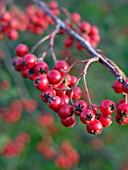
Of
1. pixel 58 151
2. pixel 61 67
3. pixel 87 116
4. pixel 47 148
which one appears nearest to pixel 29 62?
pixel 61 67

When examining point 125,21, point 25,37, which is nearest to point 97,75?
point 125,21

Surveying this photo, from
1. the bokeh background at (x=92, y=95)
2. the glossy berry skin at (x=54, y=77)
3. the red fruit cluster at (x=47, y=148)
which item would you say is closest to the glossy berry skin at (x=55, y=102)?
the glossy berry skin at (x=54, y=77)

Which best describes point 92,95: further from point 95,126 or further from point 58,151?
point 95,126

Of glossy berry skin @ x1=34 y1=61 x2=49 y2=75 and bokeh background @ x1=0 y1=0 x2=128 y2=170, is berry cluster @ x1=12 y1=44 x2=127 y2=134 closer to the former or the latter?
glossy berry skin @ x1=34 y1=61 x2=49 y2=75

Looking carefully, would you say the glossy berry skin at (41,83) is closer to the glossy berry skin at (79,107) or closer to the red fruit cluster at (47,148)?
the glossy berry skin at (79,107)

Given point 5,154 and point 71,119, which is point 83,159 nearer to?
point 5,154
